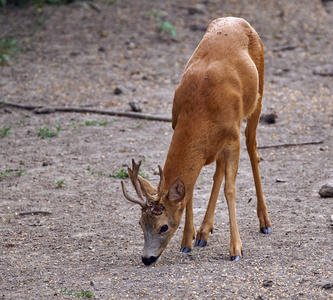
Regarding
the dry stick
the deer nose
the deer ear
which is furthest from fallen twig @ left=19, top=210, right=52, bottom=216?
the dry stick

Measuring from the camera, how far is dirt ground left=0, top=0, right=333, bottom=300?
5.59 meters

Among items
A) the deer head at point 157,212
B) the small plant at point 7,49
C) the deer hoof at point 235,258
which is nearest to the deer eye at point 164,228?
the deer head at point 157,212

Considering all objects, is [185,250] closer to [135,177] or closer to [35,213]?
[135,177]

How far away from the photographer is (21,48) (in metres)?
15.1

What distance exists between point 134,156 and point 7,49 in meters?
6.90

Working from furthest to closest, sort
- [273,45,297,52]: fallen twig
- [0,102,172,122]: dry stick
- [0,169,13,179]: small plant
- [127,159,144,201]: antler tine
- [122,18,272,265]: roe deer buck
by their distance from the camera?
[273,45,297,52]: fallen twig → [0,102,172,122]: dry stick → [0,169,13,179]: small plant → [122,18,272,265]: roe deer buck → [127,159,144,201]: antler tine

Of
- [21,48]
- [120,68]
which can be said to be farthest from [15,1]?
[120,68]

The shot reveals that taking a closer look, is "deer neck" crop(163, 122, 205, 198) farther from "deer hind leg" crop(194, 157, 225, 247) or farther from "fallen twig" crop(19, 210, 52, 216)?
"fallen twig" crop(19, 210, 52, 216)

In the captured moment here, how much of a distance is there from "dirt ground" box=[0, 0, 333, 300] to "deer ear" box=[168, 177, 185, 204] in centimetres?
73

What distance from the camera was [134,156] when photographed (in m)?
9.49

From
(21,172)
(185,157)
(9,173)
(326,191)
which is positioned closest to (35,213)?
(21,172)

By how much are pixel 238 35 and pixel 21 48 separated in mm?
9594

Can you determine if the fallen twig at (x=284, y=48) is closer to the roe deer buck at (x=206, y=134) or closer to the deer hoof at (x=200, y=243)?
the roe deer buck at (x=206, y=134)

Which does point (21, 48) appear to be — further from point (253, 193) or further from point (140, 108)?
point (253, 193)
